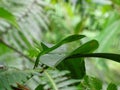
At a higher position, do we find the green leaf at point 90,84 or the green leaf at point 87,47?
the green leaf at point 87,47

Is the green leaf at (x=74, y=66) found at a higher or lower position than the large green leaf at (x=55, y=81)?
higher

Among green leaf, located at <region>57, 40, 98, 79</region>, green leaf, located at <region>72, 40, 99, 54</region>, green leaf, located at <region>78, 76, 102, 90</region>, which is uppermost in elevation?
green leaf, located at <region>57, 40, 98, 79</region>

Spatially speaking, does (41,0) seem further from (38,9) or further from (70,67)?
(70,67)

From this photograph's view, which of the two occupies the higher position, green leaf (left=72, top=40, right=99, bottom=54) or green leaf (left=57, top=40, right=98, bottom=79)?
green leaf (left=57, top=40, right=98, bottom=79)

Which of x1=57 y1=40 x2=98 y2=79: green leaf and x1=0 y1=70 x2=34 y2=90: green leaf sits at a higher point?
x1=57 y1=40 x2=98 y2=79: green leaf

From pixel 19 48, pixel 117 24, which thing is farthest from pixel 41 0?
pixel 117 24


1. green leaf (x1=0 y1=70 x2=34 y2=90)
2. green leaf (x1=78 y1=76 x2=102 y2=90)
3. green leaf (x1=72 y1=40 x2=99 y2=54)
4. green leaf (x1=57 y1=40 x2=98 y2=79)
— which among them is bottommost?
green leaf (x1=78 y1=76 x2=102 y2=90)

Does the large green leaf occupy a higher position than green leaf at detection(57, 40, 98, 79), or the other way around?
green leaf at detection(57, 40, 98, 79)

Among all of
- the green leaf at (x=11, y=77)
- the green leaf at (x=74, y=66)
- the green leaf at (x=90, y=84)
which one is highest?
the green leaf at (x=74, y=66)

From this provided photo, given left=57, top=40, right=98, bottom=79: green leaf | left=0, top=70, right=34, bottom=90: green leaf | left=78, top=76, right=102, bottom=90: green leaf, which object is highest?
left=57, top=40, right=98, bottom=79: green leaf

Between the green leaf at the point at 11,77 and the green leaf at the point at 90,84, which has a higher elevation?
the green leaf at the point at 11,77

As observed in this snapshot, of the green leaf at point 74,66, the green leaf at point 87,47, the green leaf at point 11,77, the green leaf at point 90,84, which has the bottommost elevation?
the green leaf at point 90,84
